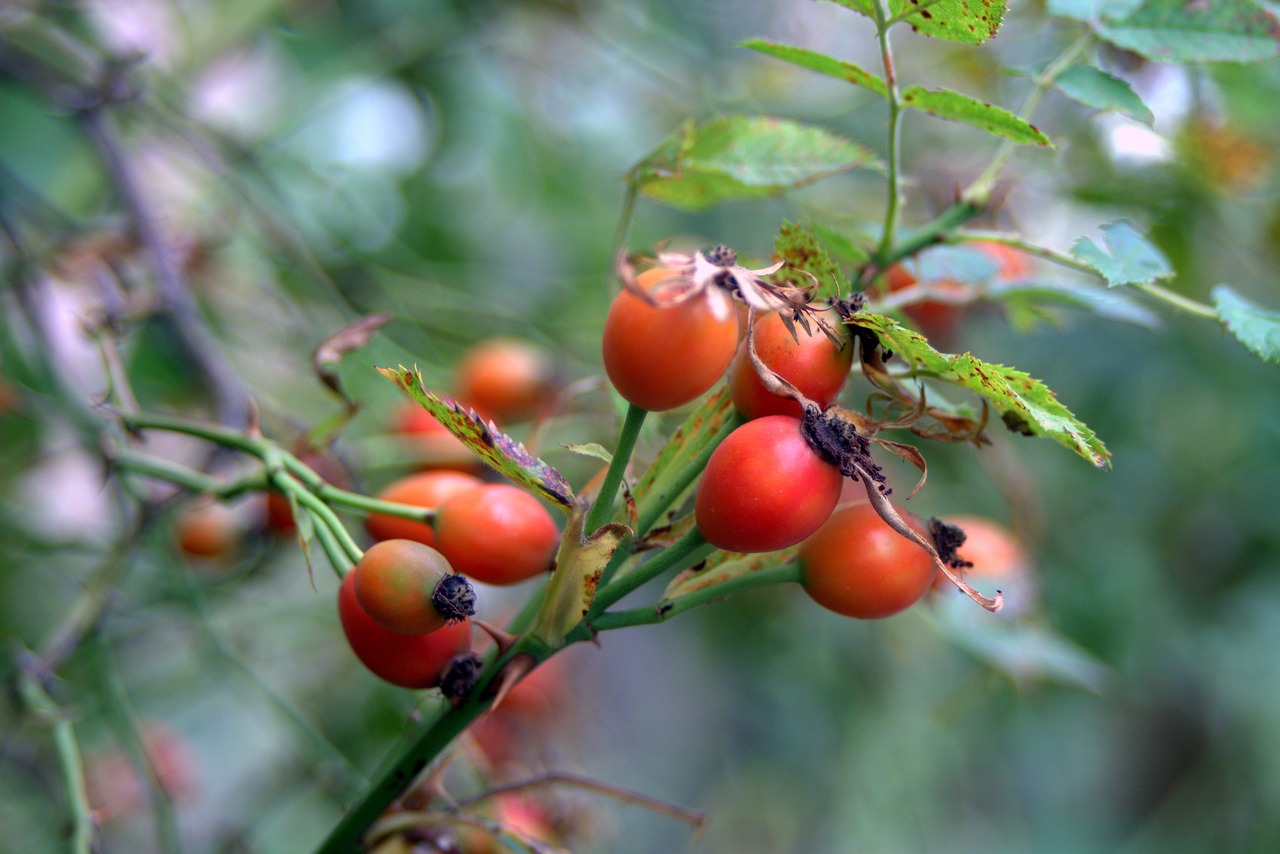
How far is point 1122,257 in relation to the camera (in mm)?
658

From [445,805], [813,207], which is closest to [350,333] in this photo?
[445,805]

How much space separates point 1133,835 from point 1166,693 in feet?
1.22

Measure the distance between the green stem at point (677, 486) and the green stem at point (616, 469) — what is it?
33 mm

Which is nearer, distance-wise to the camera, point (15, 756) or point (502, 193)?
point (15, 756)

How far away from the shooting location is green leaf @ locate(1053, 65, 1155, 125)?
70 cm

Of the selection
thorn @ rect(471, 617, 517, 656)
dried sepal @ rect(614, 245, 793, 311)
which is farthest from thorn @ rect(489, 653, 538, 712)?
dried sepal @ rect(614, 245, 793, 311)

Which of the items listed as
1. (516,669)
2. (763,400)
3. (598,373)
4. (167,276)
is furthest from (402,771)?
(598,373)

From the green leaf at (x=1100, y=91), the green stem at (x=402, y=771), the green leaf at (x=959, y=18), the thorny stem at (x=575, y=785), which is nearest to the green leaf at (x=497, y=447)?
the green stem at (x=402, y=771)

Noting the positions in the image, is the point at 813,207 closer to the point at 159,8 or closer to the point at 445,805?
the point at 445,805

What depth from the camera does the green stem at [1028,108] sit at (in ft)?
2.23

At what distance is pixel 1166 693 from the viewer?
200cm

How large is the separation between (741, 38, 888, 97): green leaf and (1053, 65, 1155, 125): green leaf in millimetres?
169

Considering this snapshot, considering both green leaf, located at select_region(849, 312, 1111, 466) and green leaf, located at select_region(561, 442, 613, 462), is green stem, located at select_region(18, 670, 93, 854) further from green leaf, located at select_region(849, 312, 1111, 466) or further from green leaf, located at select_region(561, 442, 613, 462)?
green leaf, located at select_region(849, 312, 1111, 466)

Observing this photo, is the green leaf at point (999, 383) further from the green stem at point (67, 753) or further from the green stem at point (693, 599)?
the green stem at point (67, 753)
